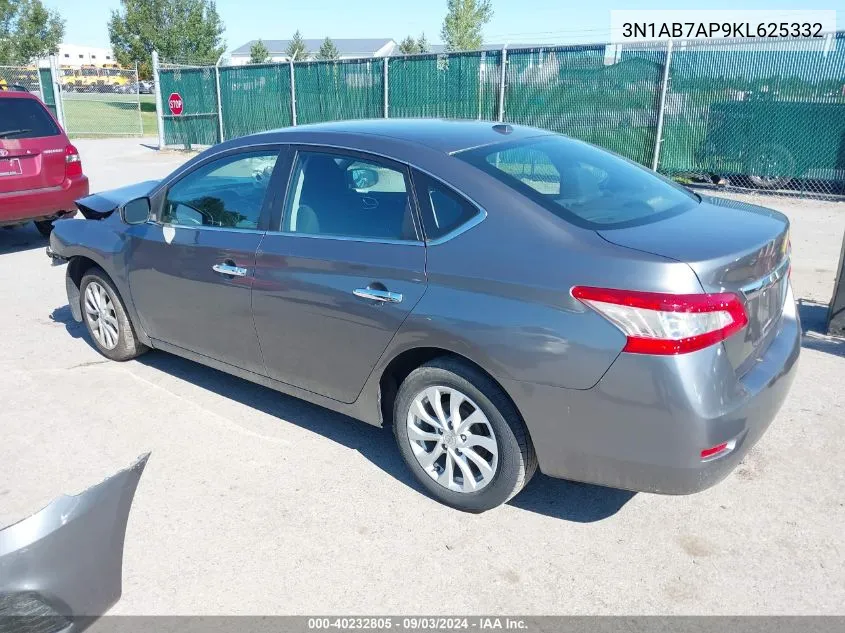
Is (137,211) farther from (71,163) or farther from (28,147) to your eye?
(71,163)

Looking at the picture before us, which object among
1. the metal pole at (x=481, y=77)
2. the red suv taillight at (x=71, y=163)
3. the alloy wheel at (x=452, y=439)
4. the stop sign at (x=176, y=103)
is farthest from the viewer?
the stop sign at (x=176, y=103)

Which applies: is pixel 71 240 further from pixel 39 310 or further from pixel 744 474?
pixel 744 474

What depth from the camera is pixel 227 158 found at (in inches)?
169

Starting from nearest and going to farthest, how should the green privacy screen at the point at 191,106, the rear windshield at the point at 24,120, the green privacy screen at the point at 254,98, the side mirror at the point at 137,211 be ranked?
the side mirror at the point at 137,211 < the rear windshield at the point at 24,120 < the green privacy screen at the point at 254,98 < the green privacy screen at the point at 191,106

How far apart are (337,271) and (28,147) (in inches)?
263

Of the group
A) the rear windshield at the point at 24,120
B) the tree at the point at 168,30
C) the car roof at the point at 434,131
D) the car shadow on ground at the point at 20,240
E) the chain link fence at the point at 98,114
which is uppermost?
the tree at the point at 168,30

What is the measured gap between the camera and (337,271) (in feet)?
11.6

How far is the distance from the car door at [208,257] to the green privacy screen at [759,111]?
9.93 meters

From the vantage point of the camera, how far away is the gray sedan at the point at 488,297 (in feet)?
9.01

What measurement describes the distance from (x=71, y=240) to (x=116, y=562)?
3.24 m

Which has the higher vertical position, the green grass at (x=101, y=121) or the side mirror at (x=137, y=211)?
the side mirror at (x=137, y=211)

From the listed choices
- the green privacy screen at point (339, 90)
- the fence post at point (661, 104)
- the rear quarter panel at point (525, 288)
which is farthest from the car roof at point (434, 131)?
the green privacy screen at point (339, 90)

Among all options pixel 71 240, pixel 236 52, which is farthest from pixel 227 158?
pixel 236 52

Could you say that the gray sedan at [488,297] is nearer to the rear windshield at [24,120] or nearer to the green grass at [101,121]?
the rear windshield at [24,120]
